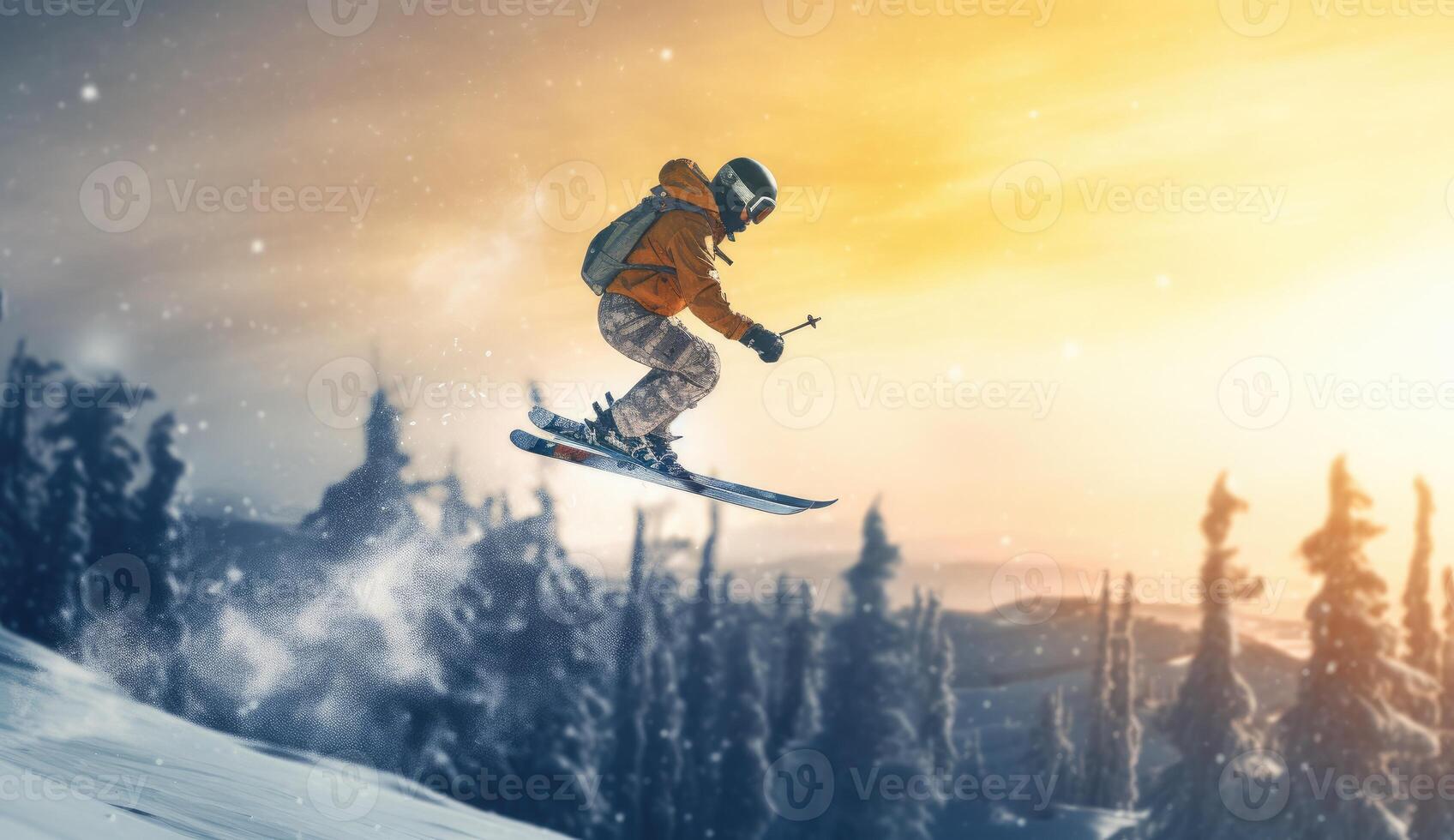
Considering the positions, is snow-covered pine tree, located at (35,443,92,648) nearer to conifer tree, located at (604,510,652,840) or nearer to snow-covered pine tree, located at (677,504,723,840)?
conifer tree, located at (604,510,652,840)

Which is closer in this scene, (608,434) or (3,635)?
(608,434)

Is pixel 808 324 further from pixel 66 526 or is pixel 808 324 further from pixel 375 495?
pixel 66 526

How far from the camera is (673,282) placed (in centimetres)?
759

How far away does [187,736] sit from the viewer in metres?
14.5

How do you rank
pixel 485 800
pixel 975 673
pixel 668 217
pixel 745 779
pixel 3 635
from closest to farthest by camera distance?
pixel 668 217 → pixel 3 635 → pixel 745 779 → pixel 485 800 → pixel 975 673

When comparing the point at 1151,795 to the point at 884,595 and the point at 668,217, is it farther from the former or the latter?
the point at 668,217

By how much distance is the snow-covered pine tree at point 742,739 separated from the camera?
38.1 m

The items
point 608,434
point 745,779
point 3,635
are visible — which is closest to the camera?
point 608,434

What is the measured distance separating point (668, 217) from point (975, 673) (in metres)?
80.2

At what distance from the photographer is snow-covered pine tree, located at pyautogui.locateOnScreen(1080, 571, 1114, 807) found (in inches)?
1854

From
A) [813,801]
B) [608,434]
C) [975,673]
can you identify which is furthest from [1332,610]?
[975,673]

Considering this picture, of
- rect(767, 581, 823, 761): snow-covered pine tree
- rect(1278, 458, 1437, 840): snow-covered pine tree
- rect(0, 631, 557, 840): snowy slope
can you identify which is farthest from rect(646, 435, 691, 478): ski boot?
rect(767, 581, 823, 761): snow-covered pine tree

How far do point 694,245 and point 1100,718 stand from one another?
1857 inches

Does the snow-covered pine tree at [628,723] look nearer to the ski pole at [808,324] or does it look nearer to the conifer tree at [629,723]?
the conifer tree at [629,723]
